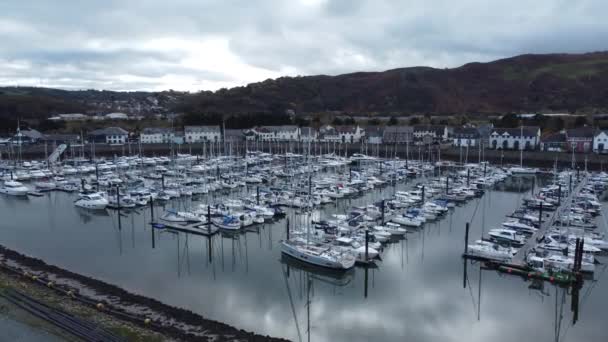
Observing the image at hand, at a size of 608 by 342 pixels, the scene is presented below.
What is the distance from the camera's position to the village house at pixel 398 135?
56700 millimetres

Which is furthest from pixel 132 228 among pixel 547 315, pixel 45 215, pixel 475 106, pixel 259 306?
pixel 475 106

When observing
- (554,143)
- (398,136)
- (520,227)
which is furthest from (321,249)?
(398,136)

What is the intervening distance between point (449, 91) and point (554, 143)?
70.0 m

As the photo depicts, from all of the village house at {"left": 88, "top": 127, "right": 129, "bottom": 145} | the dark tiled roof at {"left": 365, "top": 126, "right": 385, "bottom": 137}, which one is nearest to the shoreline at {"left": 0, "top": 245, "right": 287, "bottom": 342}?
the village house at {"left": 88, "top": 127, "right": 129, "bottom": 145}

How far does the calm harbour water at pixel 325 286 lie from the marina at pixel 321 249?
0.07 m

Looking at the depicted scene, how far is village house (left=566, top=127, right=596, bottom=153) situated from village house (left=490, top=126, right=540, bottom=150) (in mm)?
3551

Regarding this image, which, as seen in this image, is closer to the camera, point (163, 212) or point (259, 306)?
point (259, 306)

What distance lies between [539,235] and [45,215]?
26.4 m

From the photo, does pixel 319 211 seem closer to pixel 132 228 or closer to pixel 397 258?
pixel 397 258

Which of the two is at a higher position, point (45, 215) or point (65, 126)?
point (65, 126)

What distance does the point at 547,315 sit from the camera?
13.9 m

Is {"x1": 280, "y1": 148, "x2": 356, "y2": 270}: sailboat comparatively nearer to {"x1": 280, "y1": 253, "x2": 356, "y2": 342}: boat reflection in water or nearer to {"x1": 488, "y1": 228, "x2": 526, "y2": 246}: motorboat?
{"x1": 280, "y1": 253, "x2": 356, "y2": 342}: boat reflection in water

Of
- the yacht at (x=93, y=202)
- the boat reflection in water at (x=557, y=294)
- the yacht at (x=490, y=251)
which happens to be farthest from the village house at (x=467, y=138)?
the yacht at (x=93, y=202)

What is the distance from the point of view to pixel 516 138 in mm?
48875
